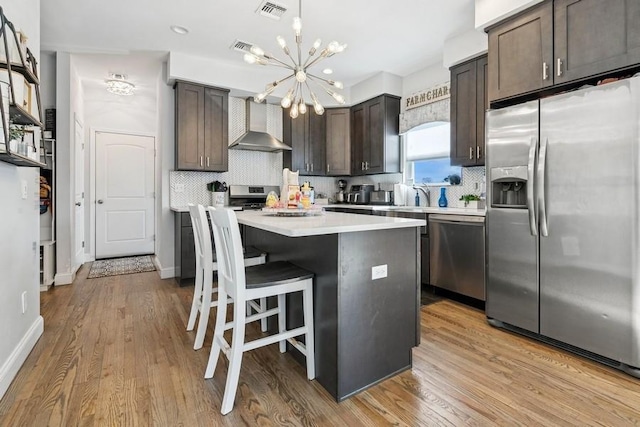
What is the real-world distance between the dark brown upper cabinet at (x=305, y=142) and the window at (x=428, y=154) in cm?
130

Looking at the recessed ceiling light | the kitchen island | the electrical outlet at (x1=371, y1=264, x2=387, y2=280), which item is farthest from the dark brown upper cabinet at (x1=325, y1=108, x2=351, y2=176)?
the electrical outlet at (x1=371, y1=264, x2=387, y2=280)

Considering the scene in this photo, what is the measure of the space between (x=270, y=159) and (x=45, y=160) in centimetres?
274

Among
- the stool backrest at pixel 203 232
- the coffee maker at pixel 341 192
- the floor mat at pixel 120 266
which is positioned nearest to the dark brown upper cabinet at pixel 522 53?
the stool backrest at pixel 203 232

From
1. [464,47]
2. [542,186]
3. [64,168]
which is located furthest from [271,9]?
[64,168]

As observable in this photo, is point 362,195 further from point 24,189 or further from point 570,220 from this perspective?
point 24,189

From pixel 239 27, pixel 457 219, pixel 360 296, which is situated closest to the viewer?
pixel 360 296

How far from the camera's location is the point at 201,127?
4.25 meters

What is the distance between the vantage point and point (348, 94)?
17.2 feet

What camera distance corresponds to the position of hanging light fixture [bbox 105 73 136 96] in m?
4.66

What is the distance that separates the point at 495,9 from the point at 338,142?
2813mm

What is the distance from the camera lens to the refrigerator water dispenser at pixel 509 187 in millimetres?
2469

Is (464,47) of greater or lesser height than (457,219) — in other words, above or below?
above

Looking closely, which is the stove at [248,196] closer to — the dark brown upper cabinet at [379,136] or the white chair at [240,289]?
the dark brown upper cabinet at [379,136]

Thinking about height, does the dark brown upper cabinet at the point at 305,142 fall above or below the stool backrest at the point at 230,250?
above
